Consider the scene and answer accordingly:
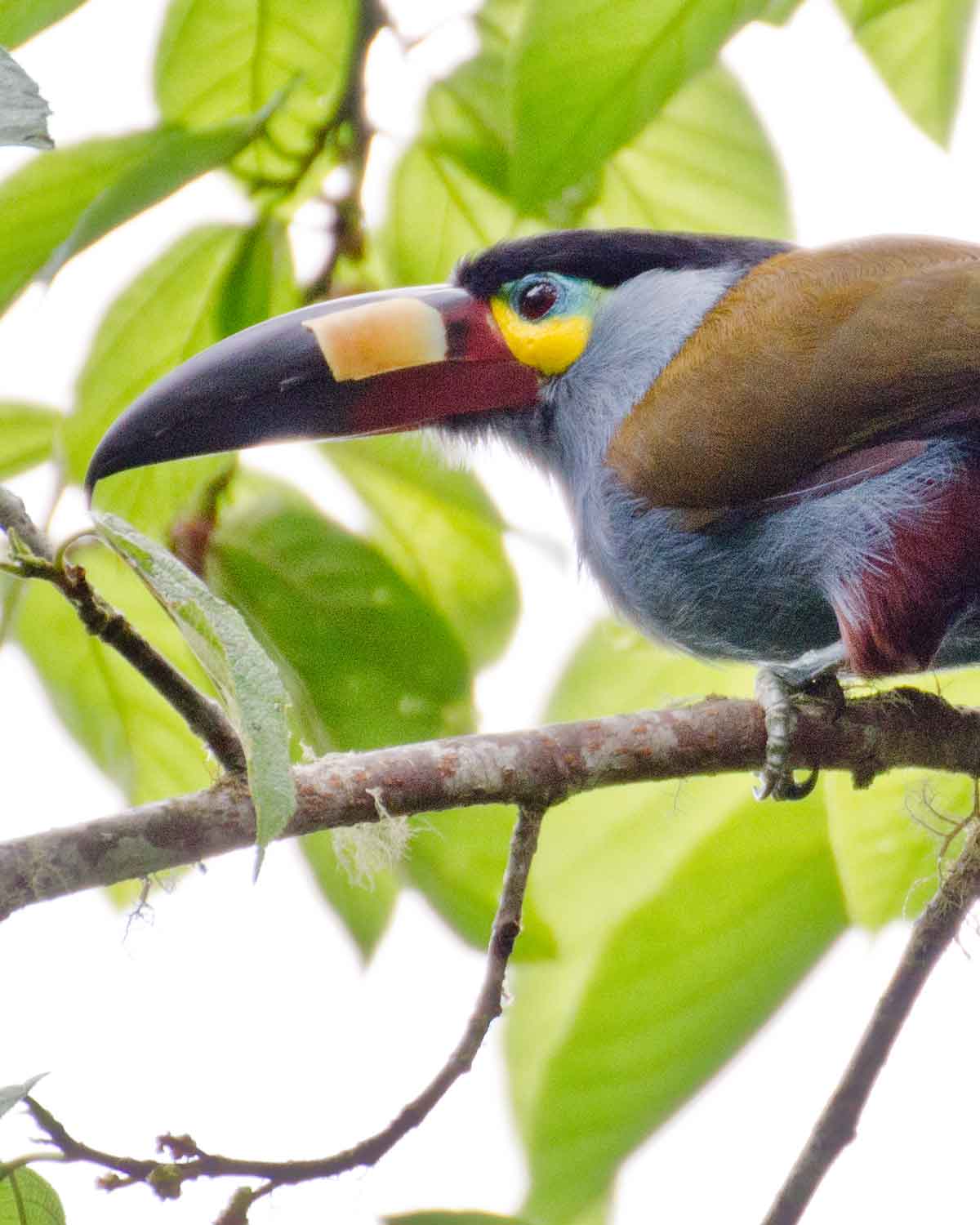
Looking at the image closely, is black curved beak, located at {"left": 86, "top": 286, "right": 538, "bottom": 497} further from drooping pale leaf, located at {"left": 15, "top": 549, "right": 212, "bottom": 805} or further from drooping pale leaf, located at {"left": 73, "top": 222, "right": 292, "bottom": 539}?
drooping pale leaf, located at {"left": 15, "top": 549, "right": 212, "bottom": 805}

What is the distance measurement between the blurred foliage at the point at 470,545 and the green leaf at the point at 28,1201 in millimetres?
544

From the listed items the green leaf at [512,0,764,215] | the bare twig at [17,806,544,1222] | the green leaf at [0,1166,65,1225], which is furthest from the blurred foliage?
the green leaf at [0,1166,65,1225]

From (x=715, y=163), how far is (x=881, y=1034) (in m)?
1.08

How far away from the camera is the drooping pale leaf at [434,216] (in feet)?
6.61

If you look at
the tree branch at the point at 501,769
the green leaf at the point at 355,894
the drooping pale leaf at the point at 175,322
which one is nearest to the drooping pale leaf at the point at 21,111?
the tree branch at the point at 501,769

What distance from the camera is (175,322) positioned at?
1.88 meters

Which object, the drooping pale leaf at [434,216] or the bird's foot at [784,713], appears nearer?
the bird's foot at [784,713]

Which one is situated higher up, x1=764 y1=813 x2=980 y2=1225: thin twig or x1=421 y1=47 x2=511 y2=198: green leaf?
x1=421 y1=47 x2=511 y2=198: green leaf

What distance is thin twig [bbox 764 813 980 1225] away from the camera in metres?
1.59

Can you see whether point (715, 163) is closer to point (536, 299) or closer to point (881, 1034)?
point (536, 299)

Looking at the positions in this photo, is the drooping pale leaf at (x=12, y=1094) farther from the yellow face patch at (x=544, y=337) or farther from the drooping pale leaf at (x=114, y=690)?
the yellow face patch at (x=544, y=337)

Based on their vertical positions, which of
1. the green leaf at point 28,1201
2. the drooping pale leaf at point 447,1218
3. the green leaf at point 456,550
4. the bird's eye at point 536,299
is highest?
the bird's eye at point 536,299

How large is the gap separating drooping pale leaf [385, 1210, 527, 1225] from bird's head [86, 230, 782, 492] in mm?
979

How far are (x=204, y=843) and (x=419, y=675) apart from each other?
473mm
